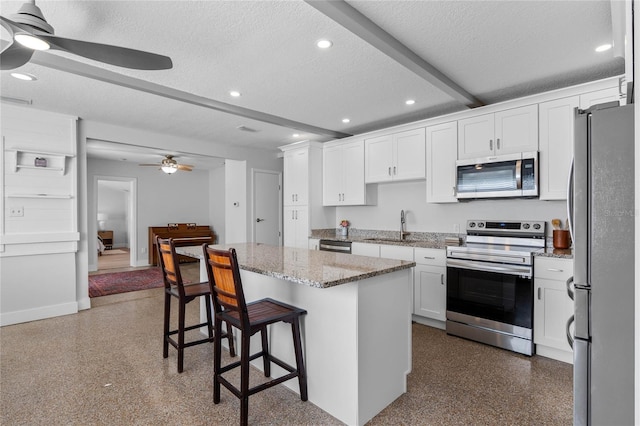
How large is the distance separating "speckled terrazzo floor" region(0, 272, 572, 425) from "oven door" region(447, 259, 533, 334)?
0.30 m

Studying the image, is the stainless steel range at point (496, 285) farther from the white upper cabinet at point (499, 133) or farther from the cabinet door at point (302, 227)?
the cabinet door at point (302, 227)

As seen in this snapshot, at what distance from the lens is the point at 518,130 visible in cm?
326

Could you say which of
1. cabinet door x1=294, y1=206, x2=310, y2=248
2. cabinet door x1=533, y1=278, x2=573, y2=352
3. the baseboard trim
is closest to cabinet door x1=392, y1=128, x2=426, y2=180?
cabinet door x1=294, y1=206, x2=310, y2=248

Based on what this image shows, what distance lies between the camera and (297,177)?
17.5 ft

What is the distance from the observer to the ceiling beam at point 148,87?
8.95 ft

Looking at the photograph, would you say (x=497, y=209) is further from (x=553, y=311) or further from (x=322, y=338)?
(x=322, y=338)

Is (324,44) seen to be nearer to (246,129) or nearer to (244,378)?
(244,378)

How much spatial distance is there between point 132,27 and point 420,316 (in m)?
3.74

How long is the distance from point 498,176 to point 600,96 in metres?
1.00

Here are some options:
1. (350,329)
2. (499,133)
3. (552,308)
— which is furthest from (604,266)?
(499,133)

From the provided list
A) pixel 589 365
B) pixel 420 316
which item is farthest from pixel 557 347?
pixel 589 365

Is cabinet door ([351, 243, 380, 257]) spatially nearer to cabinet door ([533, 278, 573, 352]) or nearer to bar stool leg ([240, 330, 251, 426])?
cabinet door ([533, 278, 573, 352])

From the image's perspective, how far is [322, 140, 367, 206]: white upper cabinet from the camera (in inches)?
187

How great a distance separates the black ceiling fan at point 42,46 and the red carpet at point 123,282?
13.5 ft
